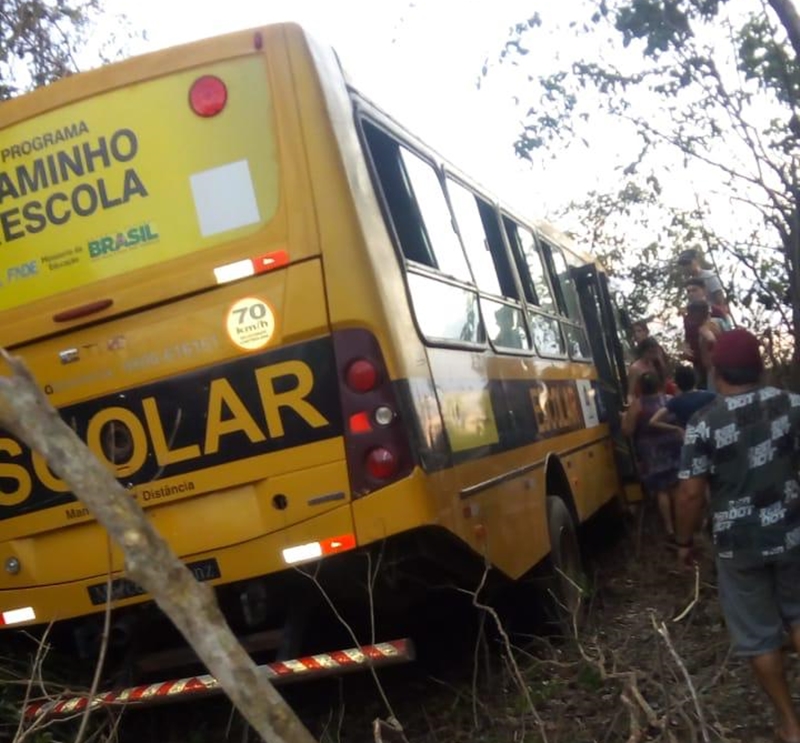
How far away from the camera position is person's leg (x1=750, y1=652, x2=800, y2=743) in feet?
15.9

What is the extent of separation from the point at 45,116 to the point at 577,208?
27420 mm

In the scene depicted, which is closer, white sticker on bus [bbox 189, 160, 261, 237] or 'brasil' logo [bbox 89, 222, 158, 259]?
white sticker on bus [bbox 189, 160, 261, 237]

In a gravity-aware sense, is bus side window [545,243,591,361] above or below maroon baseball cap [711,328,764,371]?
above

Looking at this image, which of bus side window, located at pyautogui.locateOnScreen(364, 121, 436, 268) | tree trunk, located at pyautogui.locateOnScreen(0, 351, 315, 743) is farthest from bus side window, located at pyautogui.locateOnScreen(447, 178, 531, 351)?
tree trunk, located at pyautogui.locateOnScreen(0, 351, 315, 743)

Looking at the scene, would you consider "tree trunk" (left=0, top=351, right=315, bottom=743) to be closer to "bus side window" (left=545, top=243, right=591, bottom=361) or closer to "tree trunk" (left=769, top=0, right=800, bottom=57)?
"tree trunk" (left=769, top=0, right=800, bottom=57)

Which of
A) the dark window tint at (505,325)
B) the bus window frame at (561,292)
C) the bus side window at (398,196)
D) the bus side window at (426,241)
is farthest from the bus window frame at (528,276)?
the bus side window at (398,196)

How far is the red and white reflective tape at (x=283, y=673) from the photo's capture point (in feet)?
17.0

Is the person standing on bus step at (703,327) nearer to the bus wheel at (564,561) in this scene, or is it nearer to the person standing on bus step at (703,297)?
the person standing on bus step at (703,297)

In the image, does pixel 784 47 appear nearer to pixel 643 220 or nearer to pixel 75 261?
pixel 75 261

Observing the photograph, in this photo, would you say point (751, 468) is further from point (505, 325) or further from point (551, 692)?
point (505, 325)

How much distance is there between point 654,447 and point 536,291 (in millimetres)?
1736

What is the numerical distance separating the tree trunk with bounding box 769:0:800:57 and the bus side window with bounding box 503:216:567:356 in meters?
2.48

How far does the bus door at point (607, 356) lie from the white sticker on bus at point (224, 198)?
7005mm

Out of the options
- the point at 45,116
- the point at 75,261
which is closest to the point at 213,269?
the point at 75,261
